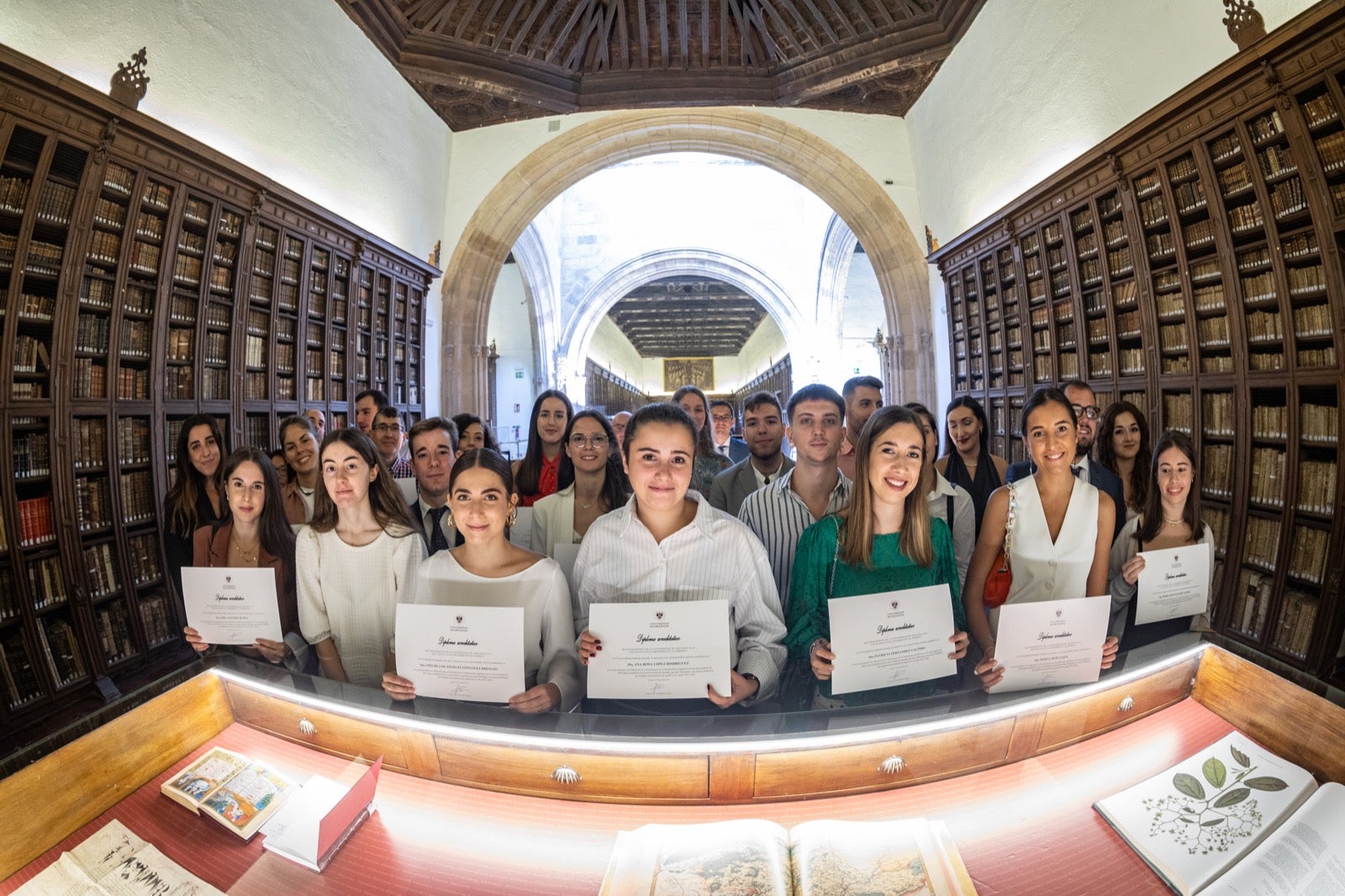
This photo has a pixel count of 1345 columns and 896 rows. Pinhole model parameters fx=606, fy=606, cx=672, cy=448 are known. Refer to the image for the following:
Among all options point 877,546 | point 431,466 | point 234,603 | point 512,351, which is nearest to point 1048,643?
point 877,546

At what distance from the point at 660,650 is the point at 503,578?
0.56 meters

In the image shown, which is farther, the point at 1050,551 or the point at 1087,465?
the point at 1087,465

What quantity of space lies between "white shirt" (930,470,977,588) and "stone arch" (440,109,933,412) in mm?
Result: 5752

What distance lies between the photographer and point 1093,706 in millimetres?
1232

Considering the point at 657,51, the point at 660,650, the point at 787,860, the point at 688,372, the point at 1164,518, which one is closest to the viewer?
the point at 787,860

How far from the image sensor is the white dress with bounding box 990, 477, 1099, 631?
6.35 ft

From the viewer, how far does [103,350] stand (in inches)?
145

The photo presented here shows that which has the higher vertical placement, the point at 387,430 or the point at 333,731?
the point at 387,430

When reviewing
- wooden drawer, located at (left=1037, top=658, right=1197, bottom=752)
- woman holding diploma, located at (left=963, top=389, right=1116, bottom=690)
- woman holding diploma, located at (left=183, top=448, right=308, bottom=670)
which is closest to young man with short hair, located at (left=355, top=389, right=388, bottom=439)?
woman holding diploma, located at (left=183, top=448, right=308, bottom=670)

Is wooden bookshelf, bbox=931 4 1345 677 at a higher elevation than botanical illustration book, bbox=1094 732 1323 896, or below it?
higher

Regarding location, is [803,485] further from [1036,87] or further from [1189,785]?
[1036,87]

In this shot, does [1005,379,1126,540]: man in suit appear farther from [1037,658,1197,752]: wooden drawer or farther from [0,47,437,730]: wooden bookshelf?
[0,47,437,730]: wooden bookshelf

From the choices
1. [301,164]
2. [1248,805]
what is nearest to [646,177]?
[301,164]

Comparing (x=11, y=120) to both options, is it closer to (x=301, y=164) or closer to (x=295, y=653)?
(x=301, y=164)
